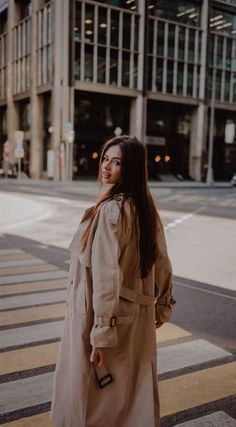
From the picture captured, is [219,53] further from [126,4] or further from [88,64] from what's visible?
[88,64]

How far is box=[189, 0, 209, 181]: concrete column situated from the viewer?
51.3 metres

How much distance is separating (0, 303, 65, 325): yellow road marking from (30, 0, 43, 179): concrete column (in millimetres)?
44391

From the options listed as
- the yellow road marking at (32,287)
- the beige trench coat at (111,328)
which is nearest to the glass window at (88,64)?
the yellow road marking at (32,287)

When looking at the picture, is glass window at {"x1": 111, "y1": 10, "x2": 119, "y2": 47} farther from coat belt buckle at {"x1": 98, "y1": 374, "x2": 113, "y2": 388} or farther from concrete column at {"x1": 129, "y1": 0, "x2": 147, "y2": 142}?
coat belt buckle at {"x1": 98, "y1": 374, "x2": 113, "y2": 388}

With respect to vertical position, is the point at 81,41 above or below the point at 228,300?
above

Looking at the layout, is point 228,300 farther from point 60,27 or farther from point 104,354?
point 60,27

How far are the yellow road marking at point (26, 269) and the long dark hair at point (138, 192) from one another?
5151mm

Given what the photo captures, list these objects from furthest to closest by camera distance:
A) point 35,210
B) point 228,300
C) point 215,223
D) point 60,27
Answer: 1. point 60,27
2. point 35,210
3. point 215,223
4. point 228,300

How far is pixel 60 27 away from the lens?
4344 cm

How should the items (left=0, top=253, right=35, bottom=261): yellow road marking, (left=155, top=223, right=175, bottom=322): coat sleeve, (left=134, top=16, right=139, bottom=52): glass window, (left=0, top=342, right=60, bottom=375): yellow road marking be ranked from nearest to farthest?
(left=155, top=223, right=175, bottom=322): coat sleeve, (left=0, top=342, right=60, bottom=375): yellow road marking, (left=0, top=253, right=35, bottom=261): yellow road marking, (left=134, top=16, right=139, bottom=52): glass window

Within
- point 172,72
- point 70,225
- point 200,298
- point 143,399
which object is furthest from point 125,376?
point 172,72

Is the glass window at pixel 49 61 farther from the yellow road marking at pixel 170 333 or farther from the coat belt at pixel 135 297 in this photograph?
the coat belt at pixel 135 297

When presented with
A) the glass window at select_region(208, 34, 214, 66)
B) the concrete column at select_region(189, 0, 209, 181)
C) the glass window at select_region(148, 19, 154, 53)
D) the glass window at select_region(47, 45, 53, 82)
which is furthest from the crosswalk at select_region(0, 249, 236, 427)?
the glass window at select_region(208, 34, 214, 66)

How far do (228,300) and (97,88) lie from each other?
4064 centimetres
